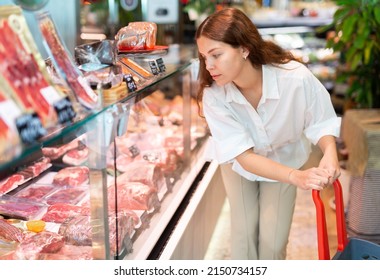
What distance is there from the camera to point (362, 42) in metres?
3.79

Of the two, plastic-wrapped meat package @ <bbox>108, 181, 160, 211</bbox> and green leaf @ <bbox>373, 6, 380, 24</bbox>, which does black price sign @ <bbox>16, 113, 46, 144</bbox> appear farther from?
green leaf @ <bbox>373, 6, 380, 24</bbox>

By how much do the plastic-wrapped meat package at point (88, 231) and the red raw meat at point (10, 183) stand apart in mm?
420

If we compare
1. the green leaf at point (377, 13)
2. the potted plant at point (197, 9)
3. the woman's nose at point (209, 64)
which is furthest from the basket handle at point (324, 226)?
the potted plant at point (197, 9)

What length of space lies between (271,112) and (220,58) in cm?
37

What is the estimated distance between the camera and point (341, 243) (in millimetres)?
1781

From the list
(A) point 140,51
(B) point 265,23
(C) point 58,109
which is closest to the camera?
(C) point 58,109

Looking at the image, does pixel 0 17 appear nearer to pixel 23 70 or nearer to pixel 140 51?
pixel 23 70

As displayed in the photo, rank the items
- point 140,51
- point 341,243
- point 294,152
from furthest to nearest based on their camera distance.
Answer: point 294,152, point 140,51, point 341,243

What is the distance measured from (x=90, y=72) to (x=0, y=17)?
438mm

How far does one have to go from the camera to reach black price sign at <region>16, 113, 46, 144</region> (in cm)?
115

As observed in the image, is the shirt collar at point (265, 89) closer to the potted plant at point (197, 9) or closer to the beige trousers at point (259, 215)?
the beige trousers at point (259, 215)

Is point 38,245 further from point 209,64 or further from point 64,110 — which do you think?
point 209,64
